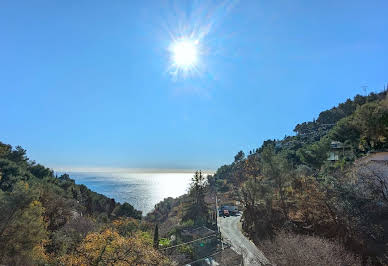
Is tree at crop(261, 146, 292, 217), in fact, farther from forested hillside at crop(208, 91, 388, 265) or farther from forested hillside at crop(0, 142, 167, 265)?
forested hillside at crop(0, 142, 167, 265)

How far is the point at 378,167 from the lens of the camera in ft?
71.6

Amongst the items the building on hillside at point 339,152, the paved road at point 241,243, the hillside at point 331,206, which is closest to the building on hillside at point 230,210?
the paved road at point 241,243

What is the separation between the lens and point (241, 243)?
990 inches

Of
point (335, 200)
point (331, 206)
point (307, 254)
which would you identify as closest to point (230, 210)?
point (331, 206)

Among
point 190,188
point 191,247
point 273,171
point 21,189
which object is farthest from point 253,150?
point 21,189

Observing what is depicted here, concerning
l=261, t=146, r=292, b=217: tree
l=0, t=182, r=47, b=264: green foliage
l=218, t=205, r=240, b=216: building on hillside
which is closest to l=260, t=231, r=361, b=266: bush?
l=261, t=146, r=292, b=217: tree

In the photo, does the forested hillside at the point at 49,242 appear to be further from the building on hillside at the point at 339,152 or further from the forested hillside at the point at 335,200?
the building on hillside at the point at 339,152

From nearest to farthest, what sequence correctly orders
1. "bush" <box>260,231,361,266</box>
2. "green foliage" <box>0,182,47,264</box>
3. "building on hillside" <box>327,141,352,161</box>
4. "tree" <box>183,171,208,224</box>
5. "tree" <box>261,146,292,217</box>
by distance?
"bush" <box>260,231,361,266</box> → "green foliage" <box>0,182,47,264</box> → "tree" <box>261,146,292,217</box> → "tree" <box>183,171,208,224</box> → "building on hillside" <box>327,141,352,161</box>

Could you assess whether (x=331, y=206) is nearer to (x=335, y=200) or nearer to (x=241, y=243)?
(x=335, y=200)

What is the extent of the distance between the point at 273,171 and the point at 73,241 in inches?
942

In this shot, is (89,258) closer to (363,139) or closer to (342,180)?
(342,180)

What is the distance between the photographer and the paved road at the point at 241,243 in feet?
66.9

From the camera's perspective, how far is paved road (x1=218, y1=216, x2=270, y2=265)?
803 inches

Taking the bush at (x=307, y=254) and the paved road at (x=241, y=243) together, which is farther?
the paved road at (x=241, y=243)
